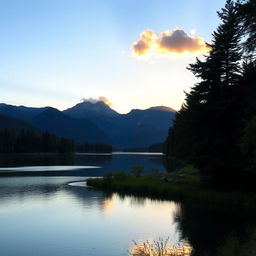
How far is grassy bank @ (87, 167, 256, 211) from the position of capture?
4049 centimetres

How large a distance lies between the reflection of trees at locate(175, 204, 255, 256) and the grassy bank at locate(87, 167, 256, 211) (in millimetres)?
2226

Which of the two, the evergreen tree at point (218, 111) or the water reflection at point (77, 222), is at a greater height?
the evergreen tree at point (218, 111)

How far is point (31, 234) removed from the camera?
30234 millimetres

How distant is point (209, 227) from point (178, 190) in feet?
54.5

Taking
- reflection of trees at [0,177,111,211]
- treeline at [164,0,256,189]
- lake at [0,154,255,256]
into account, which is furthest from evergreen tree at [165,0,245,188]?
reflection of trees at [0,177,111,211]

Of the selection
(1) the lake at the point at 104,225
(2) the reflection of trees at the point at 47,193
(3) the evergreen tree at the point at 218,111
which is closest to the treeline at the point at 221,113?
(3) the evergreen tree at the point at 218,111

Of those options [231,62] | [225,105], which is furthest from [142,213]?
[231,62]

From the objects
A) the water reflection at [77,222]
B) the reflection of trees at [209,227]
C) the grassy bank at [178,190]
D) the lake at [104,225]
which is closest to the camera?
the lake at [104,225]

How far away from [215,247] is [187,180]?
30.0 m

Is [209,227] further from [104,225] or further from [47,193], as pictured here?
[47,193]

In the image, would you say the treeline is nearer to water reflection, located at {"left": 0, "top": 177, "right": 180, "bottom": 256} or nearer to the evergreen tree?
the evergreen tree

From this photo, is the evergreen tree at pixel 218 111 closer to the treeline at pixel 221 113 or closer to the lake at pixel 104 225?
the treeline at pixel 221 113

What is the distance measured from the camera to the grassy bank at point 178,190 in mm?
40491

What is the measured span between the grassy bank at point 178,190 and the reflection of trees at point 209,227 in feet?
7.30
